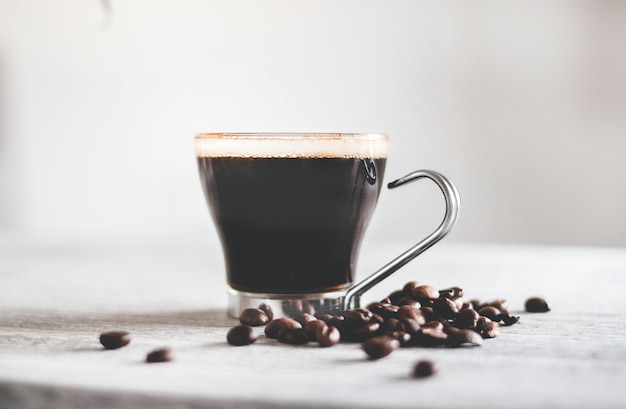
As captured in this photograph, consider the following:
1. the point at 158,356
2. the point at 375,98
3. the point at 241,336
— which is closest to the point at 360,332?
the point at 241,336

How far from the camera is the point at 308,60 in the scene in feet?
11.7

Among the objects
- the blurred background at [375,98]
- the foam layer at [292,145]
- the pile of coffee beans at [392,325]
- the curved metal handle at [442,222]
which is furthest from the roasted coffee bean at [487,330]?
the blurred background at [375,98]

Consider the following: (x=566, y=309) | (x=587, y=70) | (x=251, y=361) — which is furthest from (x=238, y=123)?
(x=251, y=361)

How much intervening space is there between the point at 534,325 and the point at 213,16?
3022 mm

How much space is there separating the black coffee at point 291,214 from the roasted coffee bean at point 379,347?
0.68ft

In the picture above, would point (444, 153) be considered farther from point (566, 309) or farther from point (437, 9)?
point (566, 309)

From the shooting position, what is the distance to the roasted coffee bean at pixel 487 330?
2.83 feet

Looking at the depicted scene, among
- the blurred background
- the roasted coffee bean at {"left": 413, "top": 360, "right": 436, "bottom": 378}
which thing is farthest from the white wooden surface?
the blurred background

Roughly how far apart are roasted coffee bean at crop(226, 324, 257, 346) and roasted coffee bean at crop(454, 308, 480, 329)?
0.24 metres

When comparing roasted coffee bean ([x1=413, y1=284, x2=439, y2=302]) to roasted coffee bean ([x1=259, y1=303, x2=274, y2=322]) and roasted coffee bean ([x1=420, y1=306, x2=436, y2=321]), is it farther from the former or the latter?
roasted coffee bean ([x1=259, y1=303, x2=274, y2=322])

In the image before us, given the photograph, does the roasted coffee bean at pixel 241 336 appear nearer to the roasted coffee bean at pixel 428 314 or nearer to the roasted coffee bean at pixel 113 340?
the roasted coffee bean at pixel 113 340

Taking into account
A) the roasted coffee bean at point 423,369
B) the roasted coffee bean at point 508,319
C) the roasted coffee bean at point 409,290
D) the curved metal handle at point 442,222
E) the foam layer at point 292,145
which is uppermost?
the foam layer at point 292,145

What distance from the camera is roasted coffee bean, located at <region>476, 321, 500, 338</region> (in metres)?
0.86

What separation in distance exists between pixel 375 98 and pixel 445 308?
2.69 m
